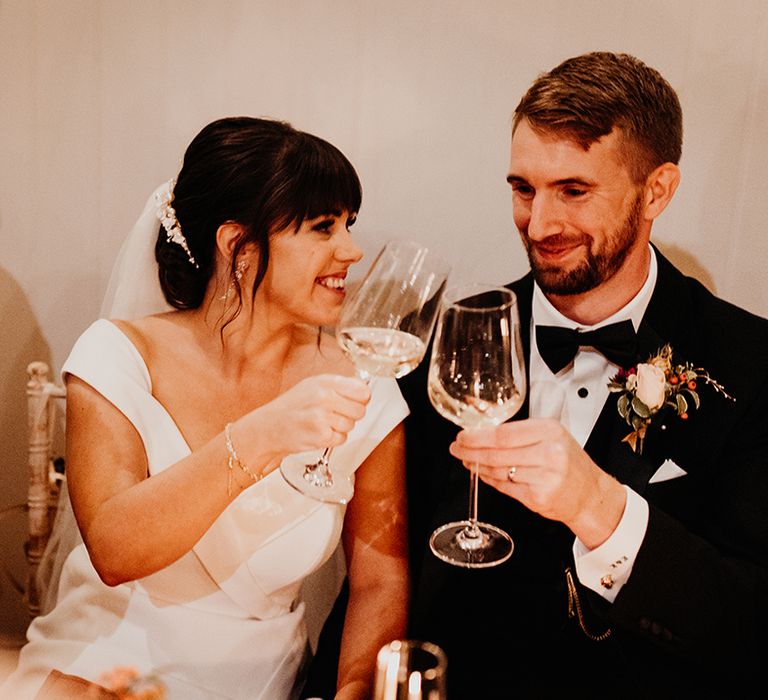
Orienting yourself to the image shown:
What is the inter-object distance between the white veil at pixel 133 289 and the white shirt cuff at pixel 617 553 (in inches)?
51.3

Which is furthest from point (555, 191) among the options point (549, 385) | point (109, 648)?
point (109, 648)

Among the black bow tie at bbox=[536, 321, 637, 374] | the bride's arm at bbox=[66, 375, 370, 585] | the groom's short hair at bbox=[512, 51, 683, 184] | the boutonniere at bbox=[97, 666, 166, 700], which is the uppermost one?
the groom's short hair at bbox=[512, 51, 683, 184]

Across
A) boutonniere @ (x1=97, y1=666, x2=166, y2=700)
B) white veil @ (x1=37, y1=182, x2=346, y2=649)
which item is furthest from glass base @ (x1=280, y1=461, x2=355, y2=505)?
white veil @ (x1=37, y1=182, x2=346, y2=649)

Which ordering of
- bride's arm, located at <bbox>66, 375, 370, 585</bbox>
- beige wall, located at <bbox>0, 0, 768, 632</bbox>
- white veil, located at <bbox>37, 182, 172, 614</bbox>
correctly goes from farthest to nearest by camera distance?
beige wall, located at <bbox>0, 0, 768, 632</bbox> < white veil, located at <bbox>37, 182, 172, 614</bbox> < bride's arm, located at <bbox>66, 375, 370, 585</bbox>

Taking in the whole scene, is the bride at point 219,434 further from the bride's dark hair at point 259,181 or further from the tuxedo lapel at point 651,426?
the tuxedo lapel at point 651,426

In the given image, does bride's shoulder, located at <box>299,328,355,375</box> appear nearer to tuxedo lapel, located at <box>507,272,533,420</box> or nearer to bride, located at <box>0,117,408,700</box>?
bride, located at <box>0,117,408,700</box>

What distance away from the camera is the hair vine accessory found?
2090 millimetres

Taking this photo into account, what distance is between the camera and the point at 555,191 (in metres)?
1.94

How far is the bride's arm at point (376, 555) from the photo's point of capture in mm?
1942

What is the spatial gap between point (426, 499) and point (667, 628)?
69 centimetres

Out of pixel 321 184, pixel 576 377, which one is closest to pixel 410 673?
pixel 576 377

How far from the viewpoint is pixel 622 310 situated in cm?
206

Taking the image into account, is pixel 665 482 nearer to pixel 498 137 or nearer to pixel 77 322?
pixel 498 137

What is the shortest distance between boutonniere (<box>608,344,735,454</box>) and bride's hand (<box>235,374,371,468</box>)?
2.41 ft
